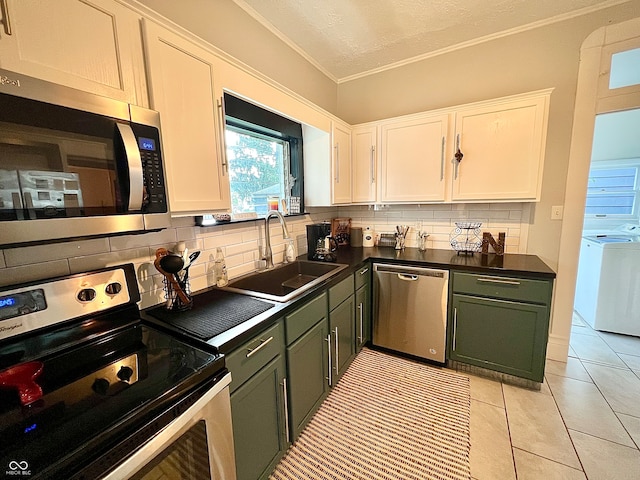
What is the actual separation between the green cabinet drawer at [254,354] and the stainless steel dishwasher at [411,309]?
1.24 metres

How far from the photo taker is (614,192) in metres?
3.83

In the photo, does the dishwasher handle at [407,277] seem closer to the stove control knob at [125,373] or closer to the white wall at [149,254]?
the white wall at [149,254]

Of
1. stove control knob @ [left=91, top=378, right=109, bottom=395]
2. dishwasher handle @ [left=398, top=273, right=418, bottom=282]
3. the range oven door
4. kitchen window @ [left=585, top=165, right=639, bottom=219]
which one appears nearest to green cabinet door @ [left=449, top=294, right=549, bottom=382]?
dishwasher handle @ [left=398, top=273, right=418, bottom=282]

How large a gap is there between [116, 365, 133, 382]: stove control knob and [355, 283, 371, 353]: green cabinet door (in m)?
1.63

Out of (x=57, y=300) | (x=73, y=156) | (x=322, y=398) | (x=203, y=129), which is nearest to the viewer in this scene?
(x=73, y=156)

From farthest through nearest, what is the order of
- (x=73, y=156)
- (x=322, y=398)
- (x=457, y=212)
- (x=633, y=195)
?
(x=633, y=195) < (x=457, y=212) < (x=322, y=398) < (x=73, y=156)

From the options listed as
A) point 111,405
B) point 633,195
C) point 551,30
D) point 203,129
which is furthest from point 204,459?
point 633,195

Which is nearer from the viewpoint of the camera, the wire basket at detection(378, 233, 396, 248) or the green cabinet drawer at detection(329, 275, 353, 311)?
the green cabinet drawer at detection(329, 275, 353, 311)

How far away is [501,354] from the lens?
2.01m

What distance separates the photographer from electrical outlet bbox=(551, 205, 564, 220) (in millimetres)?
2175

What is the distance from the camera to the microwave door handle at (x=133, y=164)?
0.89m

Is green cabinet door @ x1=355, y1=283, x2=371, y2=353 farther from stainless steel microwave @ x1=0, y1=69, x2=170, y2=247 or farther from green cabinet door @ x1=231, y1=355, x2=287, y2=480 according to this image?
stainless steel microwave @ x1=0, y1=69, x2=170, y2=247

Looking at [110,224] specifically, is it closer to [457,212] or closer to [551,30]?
[457,212]

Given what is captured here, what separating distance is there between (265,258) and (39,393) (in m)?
1.37
